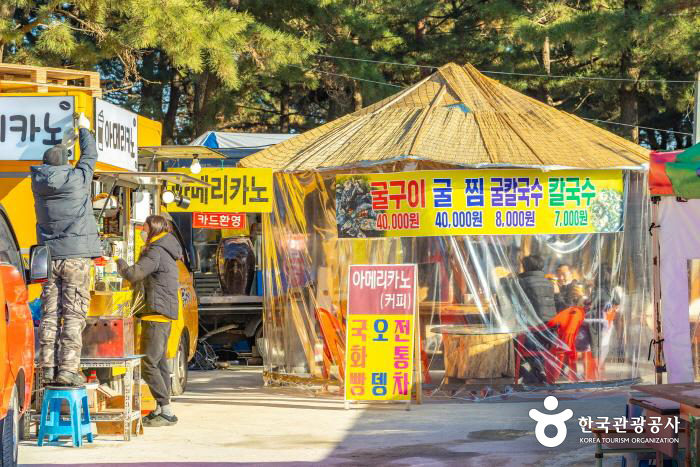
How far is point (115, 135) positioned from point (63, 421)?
294 centimetres

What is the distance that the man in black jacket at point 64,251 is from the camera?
866 cm

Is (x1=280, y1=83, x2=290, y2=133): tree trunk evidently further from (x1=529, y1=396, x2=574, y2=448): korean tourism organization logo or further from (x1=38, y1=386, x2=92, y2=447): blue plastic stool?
(x1=38, y1=386, x2=92, y2=447): blue plastic stool

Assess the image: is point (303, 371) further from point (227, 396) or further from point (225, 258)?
point (225, 258)

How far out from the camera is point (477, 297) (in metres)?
12.5

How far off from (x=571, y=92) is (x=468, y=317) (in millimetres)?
16661

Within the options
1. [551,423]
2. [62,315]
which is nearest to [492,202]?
[551,423]

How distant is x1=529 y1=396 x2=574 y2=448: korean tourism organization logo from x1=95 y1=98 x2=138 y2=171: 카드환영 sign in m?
4.66

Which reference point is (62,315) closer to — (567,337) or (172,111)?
(567,337)

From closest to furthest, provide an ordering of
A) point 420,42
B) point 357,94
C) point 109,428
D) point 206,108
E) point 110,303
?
point 109,428, point 110,303, point 206,108, point 357,94, point 420,42

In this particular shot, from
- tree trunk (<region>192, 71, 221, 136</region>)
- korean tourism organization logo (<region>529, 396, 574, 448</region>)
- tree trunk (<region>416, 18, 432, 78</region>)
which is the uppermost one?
tree trunk (<region>416, 18, 432, 78</region>)

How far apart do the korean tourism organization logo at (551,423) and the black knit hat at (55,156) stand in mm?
4619

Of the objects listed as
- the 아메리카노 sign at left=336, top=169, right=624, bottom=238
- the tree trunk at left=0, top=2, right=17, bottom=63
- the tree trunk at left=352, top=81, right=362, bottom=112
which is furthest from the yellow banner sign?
the tree trunk at left=352, top=81, right=362, bottom=112

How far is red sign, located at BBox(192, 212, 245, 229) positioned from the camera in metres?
16.2

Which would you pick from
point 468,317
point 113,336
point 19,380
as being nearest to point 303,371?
point 468,317
